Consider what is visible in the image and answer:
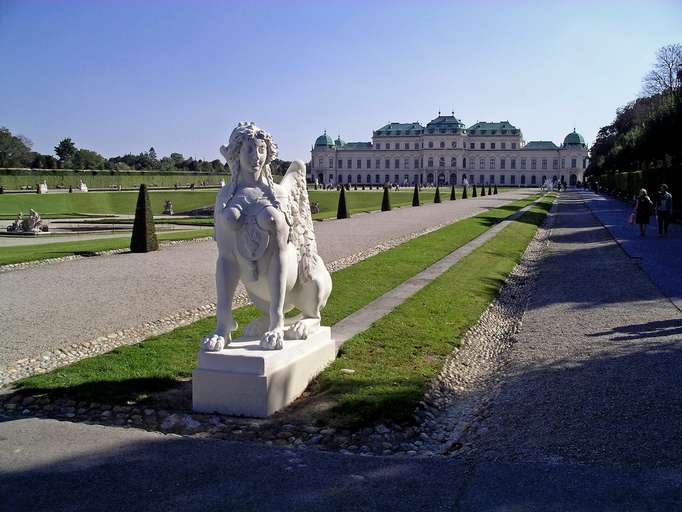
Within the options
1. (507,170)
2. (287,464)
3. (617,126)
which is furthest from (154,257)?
(507,170)

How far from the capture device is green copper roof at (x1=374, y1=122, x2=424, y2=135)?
121 meters

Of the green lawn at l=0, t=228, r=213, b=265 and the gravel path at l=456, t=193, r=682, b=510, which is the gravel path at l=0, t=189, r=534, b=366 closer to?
the green lawn at l=0, t=228, r=213, b=265

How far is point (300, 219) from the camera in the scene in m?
4.51

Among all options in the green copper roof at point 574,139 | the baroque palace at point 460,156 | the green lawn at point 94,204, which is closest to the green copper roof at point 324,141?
the baroque palace at point 460,156

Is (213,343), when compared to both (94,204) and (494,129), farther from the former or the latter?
(494,129)

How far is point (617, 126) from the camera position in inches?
2554

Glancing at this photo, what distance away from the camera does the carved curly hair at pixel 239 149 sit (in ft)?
13.3

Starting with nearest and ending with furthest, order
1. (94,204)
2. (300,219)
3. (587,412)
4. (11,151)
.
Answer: (587,412), (300,219), (94,204), (11,151)

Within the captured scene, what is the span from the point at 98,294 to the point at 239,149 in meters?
5.03

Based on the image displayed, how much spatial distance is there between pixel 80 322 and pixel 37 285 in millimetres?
2794

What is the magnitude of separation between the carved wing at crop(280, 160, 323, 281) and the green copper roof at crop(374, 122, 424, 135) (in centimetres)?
11855

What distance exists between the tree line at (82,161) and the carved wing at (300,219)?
37.6m

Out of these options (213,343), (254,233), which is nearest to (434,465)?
(213,343)

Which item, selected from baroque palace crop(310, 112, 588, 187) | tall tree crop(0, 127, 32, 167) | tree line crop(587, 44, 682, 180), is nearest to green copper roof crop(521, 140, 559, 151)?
baroque palace crop(310, 112, 588, 187)
